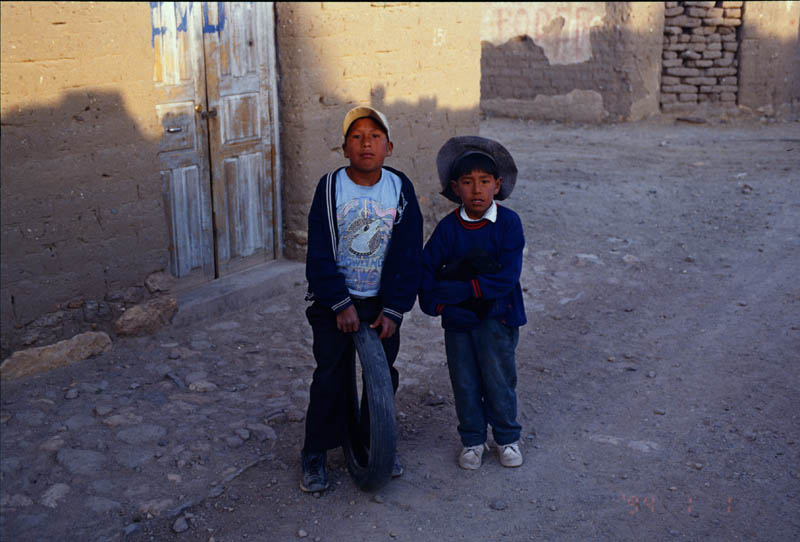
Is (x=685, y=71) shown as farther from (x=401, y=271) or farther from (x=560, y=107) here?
(x=401, y=271)

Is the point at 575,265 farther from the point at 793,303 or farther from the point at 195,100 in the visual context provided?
the point at 195,100

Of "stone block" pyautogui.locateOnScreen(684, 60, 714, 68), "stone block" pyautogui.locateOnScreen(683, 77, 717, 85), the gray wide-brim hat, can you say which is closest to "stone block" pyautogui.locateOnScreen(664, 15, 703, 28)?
"stone block" pyautogui.locateOnScreen(684, 60, 714, 68)

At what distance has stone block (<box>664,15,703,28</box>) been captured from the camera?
12539 millimetres

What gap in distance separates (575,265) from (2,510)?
4199mm

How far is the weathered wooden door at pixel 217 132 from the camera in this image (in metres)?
5.16

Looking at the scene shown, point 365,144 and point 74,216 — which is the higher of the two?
point 365,144

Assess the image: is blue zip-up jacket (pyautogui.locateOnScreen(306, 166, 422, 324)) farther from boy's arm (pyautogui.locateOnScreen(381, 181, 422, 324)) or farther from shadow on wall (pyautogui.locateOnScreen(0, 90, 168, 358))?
shadow on wall (pyautogui.locateOnScreen(0, 90, 168, 358))

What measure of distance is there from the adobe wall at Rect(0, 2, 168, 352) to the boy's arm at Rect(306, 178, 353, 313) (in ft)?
6.06

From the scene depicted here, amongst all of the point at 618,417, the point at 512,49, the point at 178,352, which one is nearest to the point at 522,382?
the point at 618,417

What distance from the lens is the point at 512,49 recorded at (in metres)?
12.9

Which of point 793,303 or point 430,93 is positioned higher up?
point 430,93

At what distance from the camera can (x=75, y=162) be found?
4469mm

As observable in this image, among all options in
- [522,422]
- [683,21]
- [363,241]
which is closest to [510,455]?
[522,422]

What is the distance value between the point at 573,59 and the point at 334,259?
10054mm
